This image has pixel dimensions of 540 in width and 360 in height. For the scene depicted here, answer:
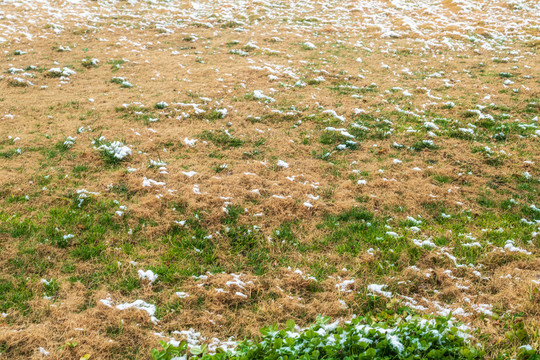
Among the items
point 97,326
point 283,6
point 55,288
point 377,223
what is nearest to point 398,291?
point 377,223

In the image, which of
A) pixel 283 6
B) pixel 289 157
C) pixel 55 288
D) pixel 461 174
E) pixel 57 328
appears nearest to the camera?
pixel 57 328

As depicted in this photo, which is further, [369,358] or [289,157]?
[289,157]

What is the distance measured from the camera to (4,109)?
10.7 m

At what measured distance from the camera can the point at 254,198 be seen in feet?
23.6

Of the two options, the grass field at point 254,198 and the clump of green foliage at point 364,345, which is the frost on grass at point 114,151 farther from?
the clump of green foliage at point 364,345

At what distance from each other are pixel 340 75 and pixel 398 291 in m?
12.4

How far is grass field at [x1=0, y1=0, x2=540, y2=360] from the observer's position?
454 centimetres

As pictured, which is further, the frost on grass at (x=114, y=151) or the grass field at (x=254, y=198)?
the frost on grass at (x=114, y=151)

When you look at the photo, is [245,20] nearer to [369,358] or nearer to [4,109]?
[4,109]

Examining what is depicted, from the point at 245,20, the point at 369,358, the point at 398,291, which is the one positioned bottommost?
the point at 398,291

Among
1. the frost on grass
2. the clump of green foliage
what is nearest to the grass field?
the frost on grass

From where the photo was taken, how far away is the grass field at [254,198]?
14.9 ft

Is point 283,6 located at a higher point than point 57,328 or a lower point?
higher

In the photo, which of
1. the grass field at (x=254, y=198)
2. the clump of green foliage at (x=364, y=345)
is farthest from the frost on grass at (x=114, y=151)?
the clump of green foliage at (x=364, y=345)
